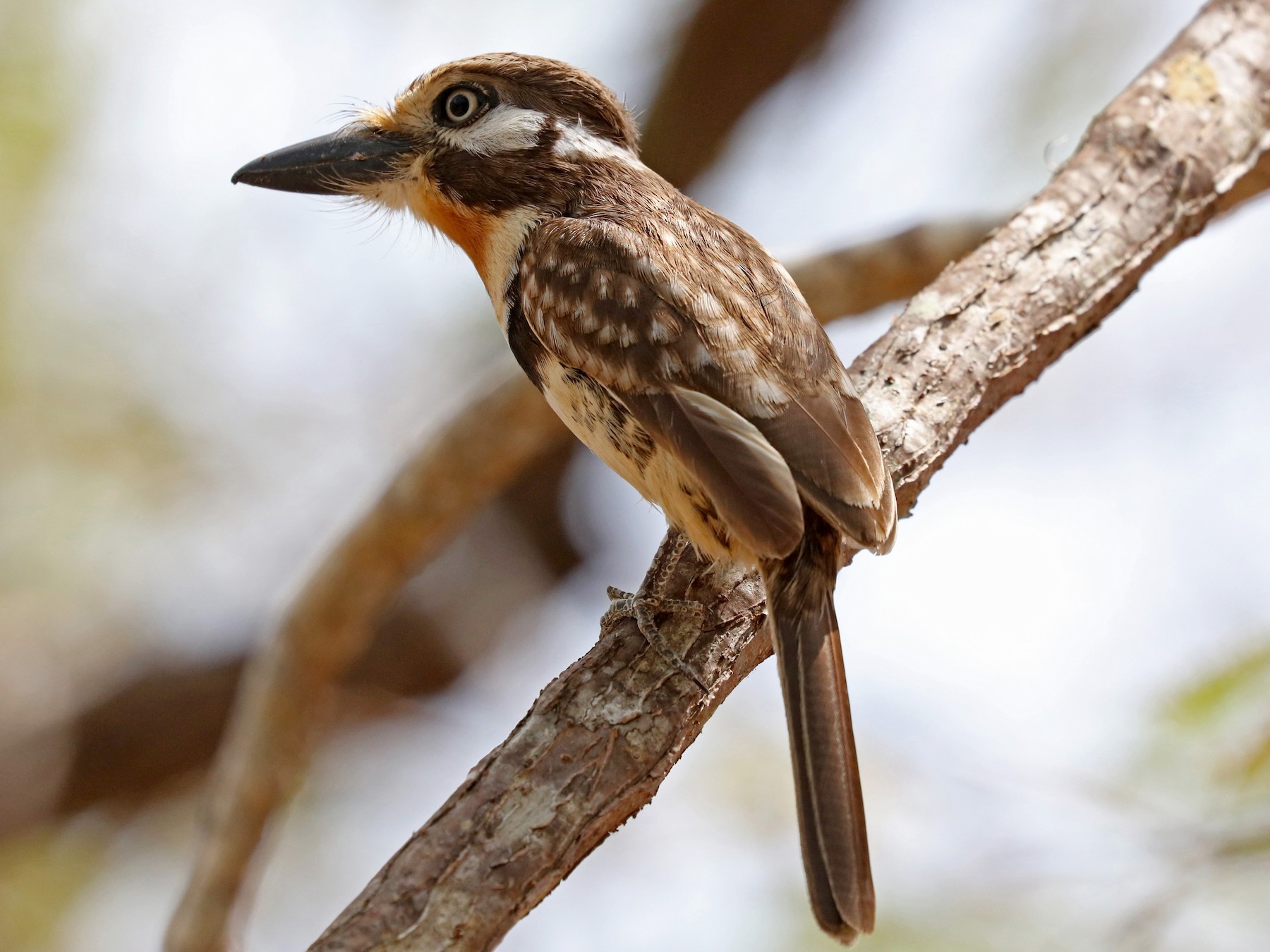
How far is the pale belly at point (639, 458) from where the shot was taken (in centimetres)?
226

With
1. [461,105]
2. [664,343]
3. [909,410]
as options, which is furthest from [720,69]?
[664,343]

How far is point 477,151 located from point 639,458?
38.5 inches

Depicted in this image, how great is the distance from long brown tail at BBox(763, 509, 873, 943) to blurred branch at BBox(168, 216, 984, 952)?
73.5 inches

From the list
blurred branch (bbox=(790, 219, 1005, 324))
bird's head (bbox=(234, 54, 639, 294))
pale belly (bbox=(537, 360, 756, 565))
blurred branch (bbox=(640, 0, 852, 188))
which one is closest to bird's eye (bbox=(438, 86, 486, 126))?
bird's head (bbox=(234, 54, 639, 294))

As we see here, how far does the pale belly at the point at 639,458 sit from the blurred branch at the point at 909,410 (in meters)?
0.13

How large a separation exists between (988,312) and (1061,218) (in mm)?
372

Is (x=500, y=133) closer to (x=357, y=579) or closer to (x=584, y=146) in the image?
(x=584, y=146)

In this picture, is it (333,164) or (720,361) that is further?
(333,164)

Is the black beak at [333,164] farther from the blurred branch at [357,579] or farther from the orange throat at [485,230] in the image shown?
the blurred branch at [357,579]

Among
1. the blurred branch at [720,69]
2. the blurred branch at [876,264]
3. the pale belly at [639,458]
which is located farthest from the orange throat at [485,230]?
the blurred branch at [720,69]

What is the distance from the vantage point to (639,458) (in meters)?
2.37

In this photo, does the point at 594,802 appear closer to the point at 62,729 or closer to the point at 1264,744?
the point at 1264,744

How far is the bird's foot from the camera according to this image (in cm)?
216

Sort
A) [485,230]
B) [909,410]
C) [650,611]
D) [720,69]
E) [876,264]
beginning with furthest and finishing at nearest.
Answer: [720,69], [876,264], [485,230], [909,410], [650,611]
